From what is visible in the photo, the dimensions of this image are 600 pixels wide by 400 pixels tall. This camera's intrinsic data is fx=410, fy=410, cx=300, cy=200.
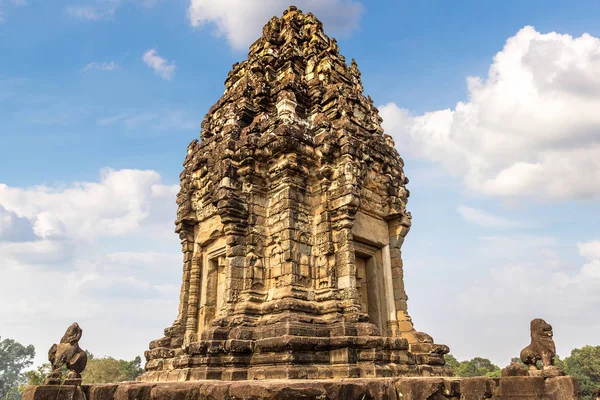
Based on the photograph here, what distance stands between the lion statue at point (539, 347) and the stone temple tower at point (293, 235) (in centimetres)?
194

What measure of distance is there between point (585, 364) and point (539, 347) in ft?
143

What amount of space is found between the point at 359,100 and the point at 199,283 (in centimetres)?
589

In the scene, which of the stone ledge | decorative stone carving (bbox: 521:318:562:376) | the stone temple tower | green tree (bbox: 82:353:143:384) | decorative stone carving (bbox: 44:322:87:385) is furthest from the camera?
green tree (bbox: 82:353:143:384)

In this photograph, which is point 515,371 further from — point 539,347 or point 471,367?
point 471,367

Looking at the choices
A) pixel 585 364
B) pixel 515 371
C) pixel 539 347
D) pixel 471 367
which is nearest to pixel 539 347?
pixel 539 347

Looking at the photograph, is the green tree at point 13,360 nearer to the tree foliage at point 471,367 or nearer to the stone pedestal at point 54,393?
the tree foliage at point 471,367

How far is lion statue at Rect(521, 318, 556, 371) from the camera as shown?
20.3 ft

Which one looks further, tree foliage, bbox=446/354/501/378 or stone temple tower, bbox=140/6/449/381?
tree foliage, bbox=446/354/501/378

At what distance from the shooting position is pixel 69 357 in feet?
20.5

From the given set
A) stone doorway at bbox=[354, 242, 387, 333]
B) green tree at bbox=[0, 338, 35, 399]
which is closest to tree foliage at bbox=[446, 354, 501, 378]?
stone doorway at bbox=[354, 242, 387, 333]

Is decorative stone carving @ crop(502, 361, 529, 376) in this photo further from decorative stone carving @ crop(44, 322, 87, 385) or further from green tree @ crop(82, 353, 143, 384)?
green tree @ crop(82, 353, 143, 384)

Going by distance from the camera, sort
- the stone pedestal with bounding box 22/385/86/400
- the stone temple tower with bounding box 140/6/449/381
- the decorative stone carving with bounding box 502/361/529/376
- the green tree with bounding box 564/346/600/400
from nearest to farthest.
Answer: the stone pedestal with bounding box 22/385/86/400
the decorative stone carving with bounding box 502/361/529/376
the stone temple tower with bounding box 140/6/449/381
the green tree with bounding box 564/346/600/400

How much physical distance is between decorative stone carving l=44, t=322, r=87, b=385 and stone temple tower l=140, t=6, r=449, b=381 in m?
1.62

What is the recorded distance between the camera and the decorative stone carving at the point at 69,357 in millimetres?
5973
